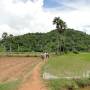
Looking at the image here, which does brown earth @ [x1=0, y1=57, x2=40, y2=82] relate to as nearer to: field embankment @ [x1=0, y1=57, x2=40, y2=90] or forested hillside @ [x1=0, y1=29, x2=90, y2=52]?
field embankment @ [x1=0, y1=57, x2=40, y2=90]

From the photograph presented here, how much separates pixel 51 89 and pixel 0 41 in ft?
373

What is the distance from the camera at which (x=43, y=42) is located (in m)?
130

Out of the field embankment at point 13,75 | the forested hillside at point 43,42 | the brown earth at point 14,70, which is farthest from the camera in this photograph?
the forested hillside at point 43,42

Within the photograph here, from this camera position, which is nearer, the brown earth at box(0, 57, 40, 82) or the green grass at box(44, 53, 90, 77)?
the brown earth at box(0, 57, 40, 82)

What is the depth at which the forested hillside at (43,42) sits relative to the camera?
110938mm

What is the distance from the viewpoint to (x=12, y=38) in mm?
127688

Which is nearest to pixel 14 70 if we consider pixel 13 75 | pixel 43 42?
pixel 13 75

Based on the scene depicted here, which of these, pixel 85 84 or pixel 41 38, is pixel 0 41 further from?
pixel 85 84

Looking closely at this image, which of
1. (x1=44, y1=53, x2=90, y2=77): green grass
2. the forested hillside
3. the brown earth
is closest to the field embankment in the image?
the brown earth

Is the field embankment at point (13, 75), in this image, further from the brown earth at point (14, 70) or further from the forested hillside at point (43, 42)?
the forested hillside at point (43, 42)

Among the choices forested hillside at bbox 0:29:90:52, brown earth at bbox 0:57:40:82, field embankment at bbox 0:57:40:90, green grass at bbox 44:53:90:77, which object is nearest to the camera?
field embankment at bbox 0:57:40:90

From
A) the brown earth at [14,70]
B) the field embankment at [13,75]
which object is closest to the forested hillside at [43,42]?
the brown earth at [14,70]

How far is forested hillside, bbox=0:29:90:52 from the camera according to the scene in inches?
4368

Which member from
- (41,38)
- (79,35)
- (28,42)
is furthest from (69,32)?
(28,42)
